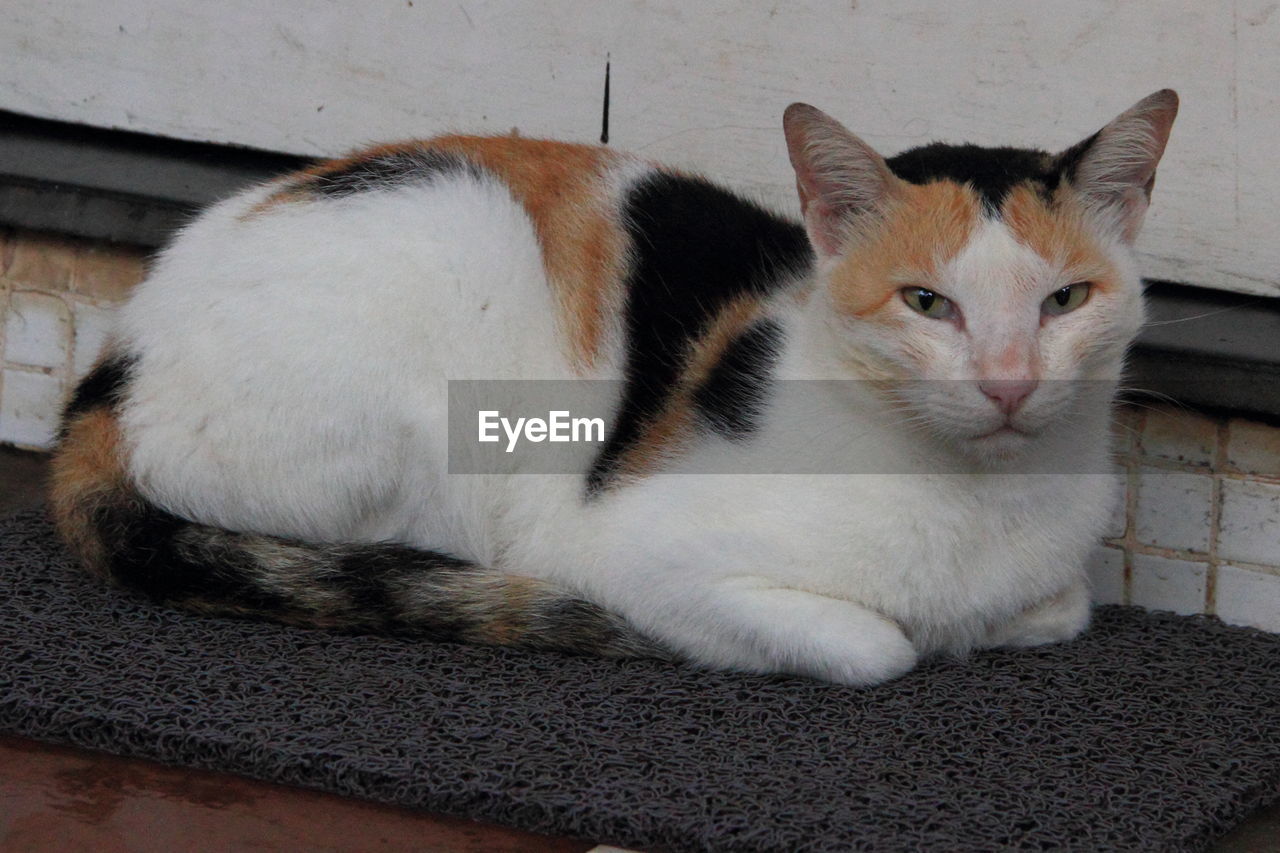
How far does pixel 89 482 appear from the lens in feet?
7.10

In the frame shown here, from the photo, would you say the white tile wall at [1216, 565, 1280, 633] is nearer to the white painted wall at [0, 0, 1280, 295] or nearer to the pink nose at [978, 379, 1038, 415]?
the white painted wall at [0, 0, 1280, 295]

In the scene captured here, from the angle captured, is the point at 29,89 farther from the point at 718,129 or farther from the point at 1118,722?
the point at 1118,722

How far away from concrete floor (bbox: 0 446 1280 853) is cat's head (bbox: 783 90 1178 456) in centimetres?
64

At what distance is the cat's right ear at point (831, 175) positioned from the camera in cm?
189

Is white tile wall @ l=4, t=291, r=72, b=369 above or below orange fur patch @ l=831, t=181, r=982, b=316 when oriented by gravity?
below

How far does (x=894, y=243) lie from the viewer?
1885mm

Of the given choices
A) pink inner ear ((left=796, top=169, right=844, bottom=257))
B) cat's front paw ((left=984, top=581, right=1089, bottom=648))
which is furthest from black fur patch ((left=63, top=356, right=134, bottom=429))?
cat's front paw ((left=984, top=581, right=1089, bottom=648))

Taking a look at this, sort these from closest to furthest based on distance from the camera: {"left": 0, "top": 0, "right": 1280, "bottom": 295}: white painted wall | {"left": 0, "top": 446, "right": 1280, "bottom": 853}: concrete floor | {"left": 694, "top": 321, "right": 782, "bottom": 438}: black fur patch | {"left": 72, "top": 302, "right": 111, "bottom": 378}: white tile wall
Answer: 1. {"left": 0, "top": 446, "right": 1280, "bottom": 853}: concrete floor
2. {"left": 694, "top": 321, "right": 782, "bottom": 438}: black fur patch
3. {"left": 0, "top": 0, "right": 1280, "bottom": 295}: white painted wall
4. {"left": 72, "top": 302, "right": 111, "bottom": 378}: white tile wall

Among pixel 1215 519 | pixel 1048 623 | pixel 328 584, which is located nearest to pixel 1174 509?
pixel 1215 519

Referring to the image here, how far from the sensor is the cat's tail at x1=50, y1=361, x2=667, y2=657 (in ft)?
6.72

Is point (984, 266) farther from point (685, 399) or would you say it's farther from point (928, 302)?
point (685, 399)

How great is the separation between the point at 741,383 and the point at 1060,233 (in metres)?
0.52

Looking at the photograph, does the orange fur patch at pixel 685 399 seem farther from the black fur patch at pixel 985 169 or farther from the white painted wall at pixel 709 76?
the white painted wall at pixel 709 76

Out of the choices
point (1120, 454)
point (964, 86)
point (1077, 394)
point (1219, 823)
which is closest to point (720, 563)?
point (1077, 394)
